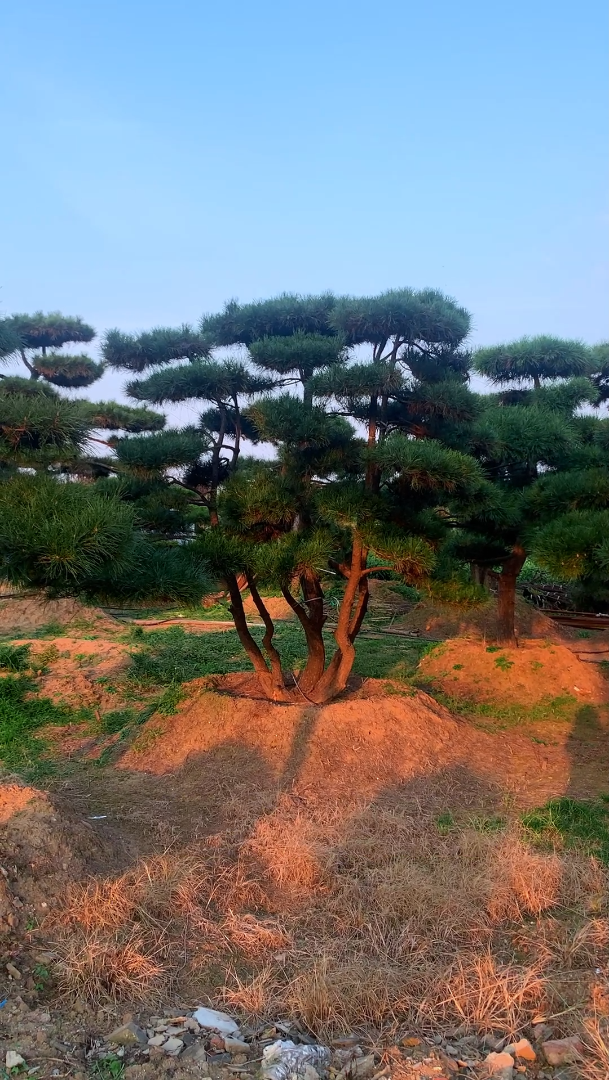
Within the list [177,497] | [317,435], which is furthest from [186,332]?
[317,435]

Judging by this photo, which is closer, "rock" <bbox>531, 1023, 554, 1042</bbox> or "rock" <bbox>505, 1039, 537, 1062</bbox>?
"rock" <bbox>505, 1039, 537, 1062</bbox>

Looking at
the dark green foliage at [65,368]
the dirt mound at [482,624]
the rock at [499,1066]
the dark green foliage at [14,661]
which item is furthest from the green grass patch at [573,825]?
the dark green foliage at [65,368]

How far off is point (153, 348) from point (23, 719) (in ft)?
12.7

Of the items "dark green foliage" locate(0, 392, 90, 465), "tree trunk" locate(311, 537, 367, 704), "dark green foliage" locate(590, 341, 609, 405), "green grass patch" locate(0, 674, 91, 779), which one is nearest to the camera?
"dark green foliage" locate(0, 392, 90, 465)

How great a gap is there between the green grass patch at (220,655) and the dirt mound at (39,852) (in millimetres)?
3796

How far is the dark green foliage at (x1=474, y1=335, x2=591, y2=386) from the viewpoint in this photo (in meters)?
10.7

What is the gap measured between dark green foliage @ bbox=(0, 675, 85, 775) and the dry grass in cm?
252

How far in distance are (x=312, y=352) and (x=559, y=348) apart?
6.64 m

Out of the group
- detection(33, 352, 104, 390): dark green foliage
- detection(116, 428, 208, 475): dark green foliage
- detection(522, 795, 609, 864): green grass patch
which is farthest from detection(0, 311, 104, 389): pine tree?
detection(522, 795, 609, 864): green grass patch

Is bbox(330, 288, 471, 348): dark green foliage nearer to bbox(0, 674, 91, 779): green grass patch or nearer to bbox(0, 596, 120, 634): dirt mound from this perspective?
bbox(0, 674, 91, 779): green grass patch

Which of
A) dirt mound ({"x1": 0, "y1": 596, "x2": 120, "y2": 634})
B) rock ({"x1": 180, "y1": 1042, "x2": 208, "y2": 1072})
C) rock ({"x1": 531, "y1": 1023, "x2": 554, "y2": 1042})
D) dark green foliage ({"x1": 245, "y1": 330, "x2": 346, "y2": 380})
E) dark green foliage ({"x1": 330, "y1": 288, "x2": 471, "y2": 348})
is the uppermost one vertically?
dark green foliage ({"x1": 330, "y1": 288, "x2": 471, "y2": 348})

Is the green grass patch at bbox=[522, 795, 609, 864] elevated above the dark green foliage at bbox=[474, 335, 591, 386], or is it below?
below

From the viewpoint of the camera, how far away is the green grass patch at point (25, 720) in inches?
231

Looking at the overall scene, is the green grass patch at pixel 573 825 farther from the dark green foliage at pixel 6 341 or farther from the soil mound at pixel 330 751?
the dark green foliage at pixel 6 341
